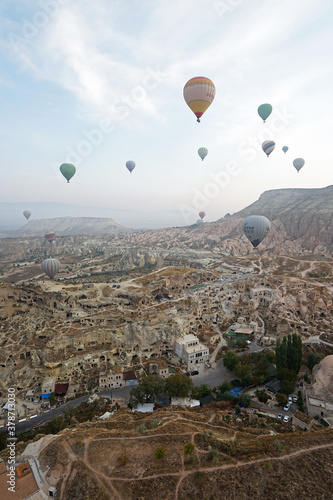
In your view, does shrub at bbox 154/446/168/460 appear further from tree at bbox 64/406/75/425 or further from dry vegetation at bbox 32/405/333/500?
tree at bbox 64/406/75/425

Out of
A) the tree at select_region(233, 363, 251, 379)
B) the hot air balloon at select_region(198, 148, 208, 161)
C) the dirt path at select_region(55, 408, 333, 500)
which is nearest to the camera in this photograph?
the dirt path at select_region(55, 408, 333, 500)

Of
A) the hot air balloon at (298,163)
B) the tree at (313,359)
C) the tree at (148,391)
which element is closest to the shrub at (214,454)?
the tree at (148,391)

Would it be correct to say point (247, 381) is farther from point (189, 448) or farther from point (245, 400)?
point (189, 448)

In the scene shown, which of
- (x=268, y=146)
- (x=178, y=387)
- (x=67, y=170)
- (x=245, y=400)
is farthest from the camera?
(x=268, y=146)

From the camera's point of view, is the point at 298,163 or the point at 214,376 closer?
the point at 214,376

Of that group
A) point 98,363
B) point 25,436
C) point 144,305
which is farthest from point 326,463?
point 144,305

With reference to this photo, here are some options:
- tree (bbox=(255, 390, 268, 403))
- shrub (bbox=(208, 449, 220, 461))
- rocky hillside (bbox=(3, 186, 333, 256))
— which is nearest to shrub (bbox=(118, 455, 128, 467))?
shrub (bbox=(208, 449, 220, 461))

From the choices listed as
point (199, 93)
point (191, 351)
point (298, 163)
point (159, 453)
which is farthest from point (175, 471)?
point (298, 163)
